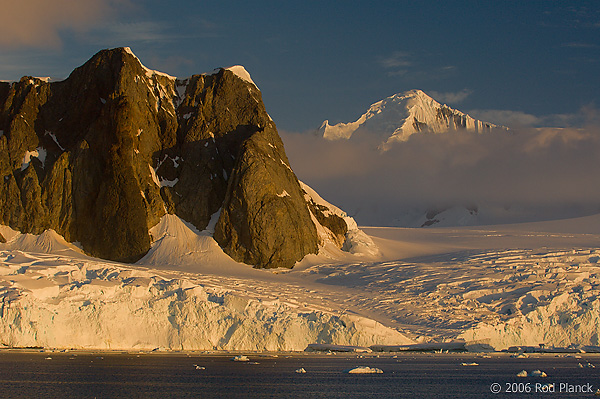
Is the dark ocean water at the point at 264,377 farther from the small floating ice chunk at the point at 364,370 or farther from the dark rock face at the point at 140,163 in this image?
the dark rock face at the point at 140,163

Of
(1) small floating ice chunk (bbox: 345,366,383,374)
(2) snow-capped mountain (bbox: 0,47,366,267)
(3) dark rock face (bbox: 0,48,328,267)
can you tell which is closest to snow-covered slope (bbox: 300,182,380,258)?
(2) snow-capped mountain (bbox: 0,47,366,267)

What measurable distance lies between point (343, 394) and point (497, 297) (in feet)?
134

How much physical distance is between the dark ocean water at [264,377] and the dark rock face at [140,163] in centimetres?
2556

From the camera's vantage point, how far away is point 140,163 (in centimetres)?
9400

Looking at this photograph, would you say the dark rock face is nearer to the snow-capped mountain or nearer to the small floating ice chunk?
the snow-capped mountain

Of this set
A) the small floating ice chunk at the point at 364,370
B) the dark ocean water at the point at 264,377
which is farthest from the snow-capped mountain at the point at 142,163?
the small floating ice chunk at the point at 364,370

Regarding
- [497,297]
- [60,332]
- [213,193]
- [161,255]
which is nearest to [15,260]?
[60,332]

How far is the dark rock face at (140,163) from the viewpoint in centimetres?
9094

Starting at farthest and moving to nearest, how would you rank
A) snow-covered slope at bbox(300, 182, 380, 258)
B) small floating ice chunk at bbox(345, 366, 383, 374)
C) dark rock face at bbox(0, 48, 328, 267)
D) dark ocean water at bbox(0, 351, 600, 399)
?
snow-covered slope at bbox(300, 182, 380, 258)
dark rock face at bbox(0, 48, 328, 267)
small floating ice chunk at bbox(345, 366, 383, 374)
dark ocean water at bbox(0, 351, 600, 399)

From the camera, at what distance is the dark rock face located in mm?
90938

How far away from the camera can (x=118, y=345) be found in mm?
66250

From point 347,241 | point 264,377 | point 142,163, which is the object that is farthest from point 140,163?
point 264,377

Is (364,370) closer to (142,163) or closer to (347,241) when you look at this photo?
(142,163)

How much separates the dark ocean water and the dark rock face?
83.8 ft
